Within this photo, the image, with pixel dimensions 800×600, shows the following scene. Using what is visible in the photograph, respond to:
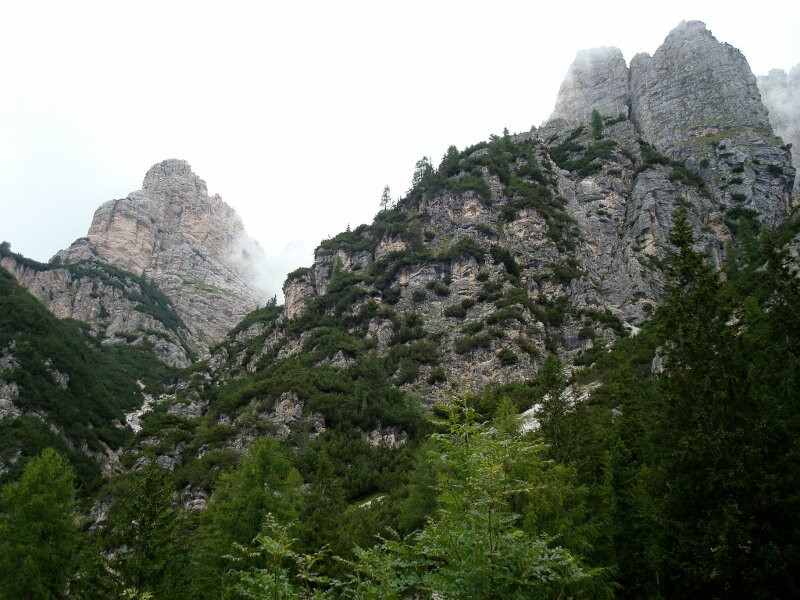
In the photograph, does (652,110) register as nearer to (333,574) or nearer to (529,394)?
(529,394)

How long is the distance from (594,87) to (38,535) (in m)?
158

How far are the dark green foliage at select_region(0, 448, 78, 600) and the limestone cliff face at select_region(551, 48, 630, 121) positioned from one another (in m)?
144

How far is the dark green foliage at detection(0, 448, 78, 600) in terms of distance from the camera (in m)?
20.8

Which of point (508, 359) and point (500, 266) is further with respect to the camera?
point (500, 266)

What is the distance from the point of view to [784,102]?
145 meters

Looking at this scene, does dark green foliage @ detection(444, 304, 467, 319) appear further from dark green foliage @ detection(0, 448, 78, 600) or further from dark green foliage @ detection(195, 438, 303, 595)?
dark green foliage @ detection(0, 448, 78, 600)

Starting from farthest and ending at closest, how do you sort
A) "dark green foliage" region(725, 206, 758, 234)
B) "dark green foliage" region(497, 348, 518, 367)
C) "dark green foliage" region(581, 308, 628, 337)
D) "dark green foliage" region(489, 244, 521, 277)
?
"dark green foliage" region(725, 206, 758, 234)
"dark green foliage" region(489, 244, 521, 277)
"dark green foliage" region(581, 308, 628, 337)
"dark green foliage" region(497, 348, 518, 367)

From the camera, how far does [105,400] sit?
82.2 metres

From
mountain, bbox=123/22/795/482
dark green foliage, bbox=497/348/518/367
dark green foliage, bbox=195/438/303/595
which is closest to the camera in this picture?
dark green foliage, bbox=195/438/303/595

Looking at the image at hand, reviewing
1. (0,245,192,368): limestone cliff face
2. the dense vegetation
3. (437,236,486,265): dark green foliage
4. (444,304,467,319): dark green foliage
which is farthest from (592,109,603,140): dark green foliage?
(0,245,192,368): limestone cliff face

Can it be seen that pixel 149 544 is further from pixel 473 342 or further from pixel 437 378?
pixel 473 342

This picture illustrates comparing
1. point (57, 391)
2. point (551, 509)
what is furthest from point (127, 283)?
point (551, 509)

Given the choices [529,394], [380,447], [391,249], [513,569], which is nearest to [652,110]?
[391,249]

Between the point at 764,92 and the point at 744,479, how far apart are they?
181m
